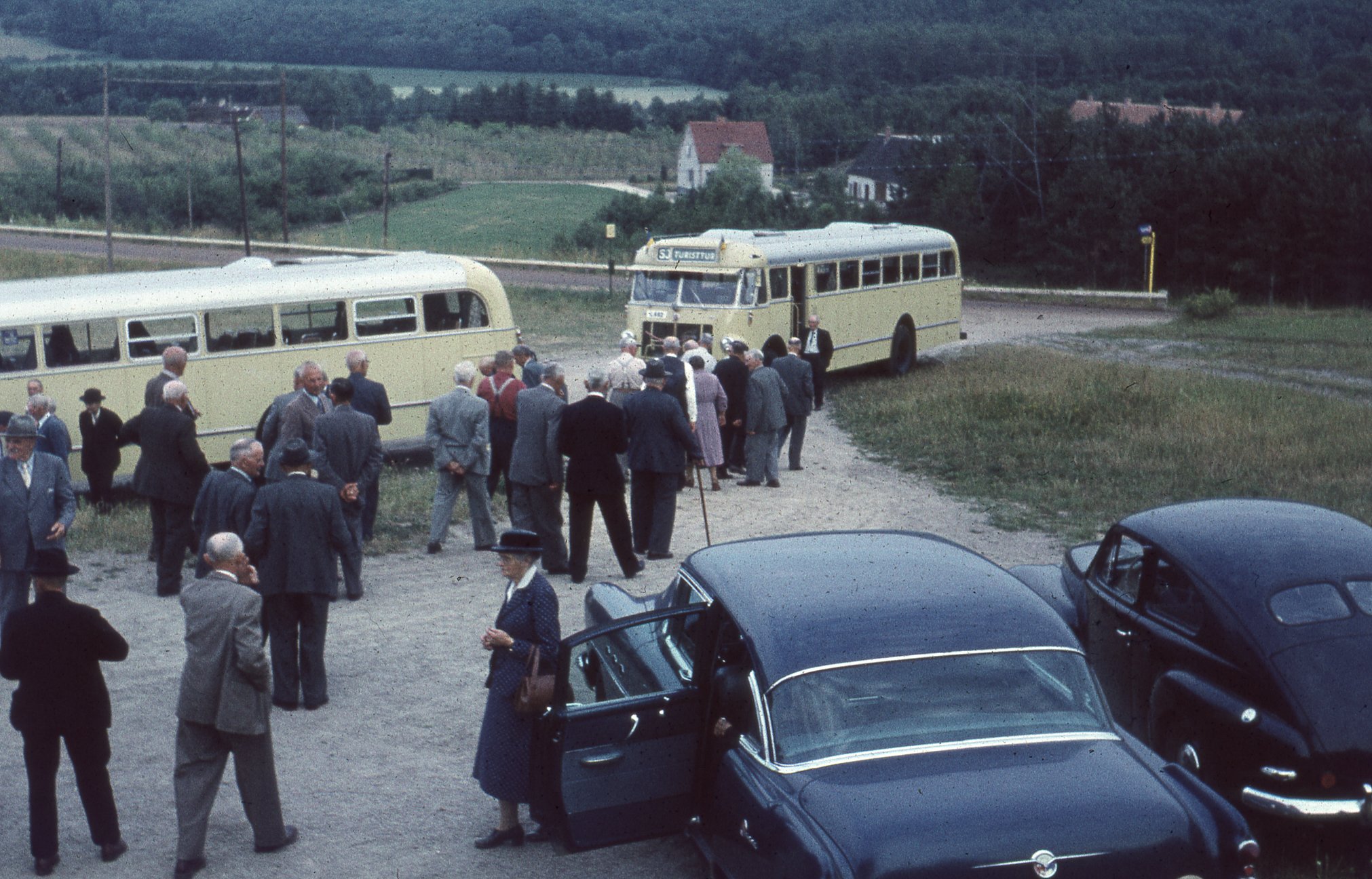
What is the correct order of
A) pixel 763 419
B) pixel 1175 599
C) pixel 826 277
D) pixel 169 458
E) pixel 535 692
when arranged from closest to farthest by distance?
pixel 535 692 → pixel 1175 599 → pixel 169 458 → pixel 763 419 → pixel 826 277

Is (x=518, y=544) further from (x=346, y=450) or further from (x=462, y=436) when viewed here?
(x=462, y=436)

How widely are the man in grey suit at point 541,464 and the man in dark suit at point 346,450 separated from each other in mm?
1259

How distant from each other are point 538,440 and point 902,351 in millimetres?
16775

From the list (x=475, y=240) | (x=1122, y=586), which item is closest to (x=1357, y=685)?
(x=1122, y=586)

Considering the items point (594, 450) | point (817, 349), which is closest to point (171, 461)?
point (594, 450)

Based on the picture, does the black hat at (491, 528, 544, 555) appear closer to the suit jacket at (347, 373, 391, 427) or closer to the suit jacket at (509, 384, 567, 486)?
the suit jacket at (509, 384, 567, 486)

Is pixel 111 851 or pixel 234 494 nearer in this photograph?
pixel 111 851

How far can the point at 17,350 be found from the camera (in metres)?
16.4

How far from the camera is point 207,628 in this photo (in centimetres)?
677

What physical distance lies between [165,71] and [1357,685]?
5179 inches

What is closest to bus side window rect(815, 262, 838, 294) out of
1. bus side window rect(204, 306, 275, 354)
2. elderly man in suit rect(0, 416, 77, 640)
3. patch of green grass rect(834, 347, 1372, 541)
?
patch of green grass rect(834, 347, 1372, 541)

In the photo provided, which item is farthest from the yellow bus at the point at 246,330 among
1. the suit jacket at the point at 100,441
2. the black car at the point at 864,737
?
the black car at the point at 864,737

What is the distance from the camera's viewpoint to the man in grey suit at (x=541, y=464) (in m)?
12.1

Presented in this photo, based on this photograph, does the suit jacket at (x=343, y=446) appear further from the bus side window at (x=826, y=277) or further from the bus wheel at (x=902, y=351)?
the bus wheel at (x=902, y=351)
